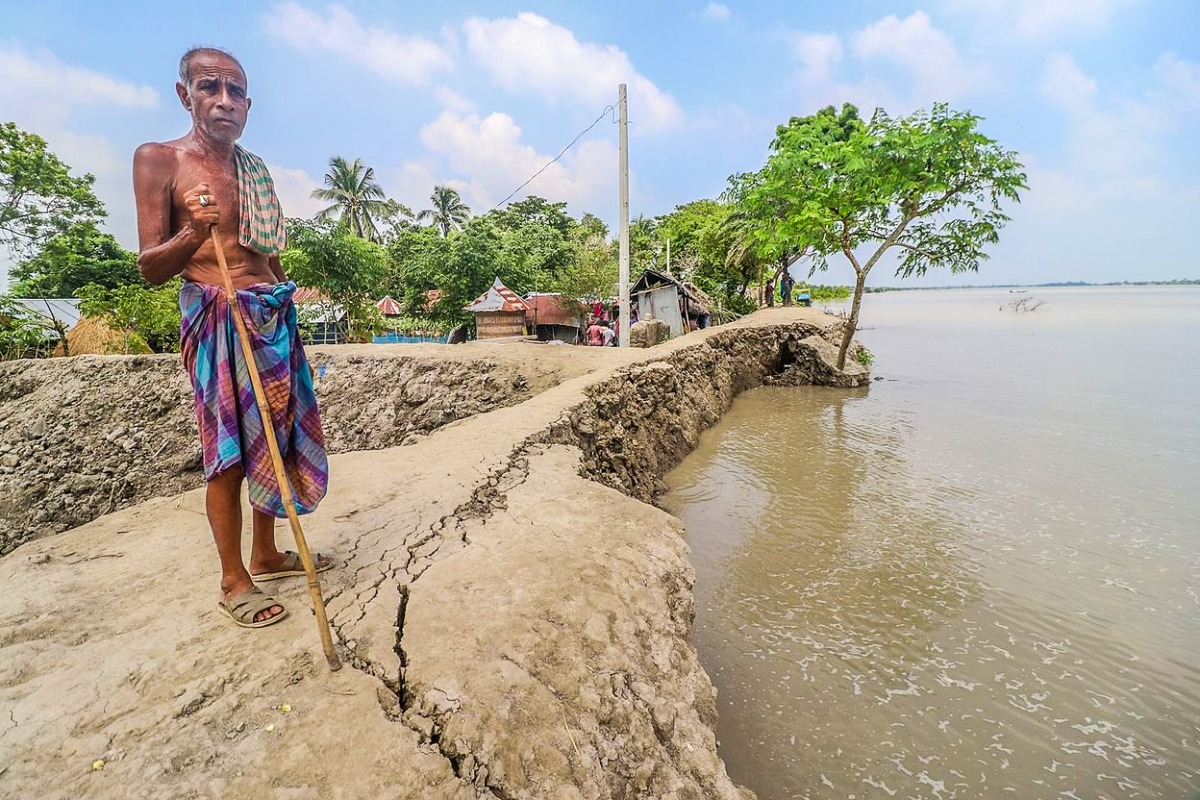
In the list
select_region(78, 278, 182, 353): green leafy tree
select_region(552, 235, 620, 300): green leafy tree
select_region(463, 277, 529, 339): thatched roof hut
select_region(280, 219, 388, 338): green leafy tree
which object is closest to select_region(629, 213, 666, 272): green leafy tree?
select_region(552, 235, 620, 300): green leafy tree

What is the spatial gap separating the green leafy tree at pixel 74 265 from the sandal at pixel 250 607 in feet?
57.1

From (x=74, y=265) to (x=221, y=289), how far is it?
21620 mm

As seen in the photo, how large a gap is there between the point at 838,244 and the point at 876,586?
30.1 feet

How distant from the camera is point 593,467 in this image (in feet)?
14.8

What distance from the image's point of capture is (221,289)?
6.24ft

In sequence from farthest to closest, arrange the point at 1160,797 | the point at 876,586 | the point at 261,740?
the point at 876,586, the point at 1160,797, the point at 261,740

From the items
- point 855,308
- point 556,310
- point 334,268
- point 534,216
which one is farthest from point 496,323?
point 534,216

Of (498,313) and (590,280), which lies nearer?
(498,313)

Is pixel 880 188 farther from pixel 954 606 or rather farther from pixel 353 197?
pixel 353 197

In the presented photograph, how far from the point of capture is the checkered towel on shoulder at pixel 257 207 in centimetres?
198

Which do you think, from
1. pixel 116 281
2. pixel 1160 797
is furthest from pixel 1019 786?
pixel 116 281

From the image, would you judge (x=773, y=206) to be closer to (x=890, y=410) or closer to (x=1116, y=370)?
(x=890, y=410)

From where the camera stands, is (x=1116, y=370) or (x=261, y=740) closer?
(x=261, y=740)

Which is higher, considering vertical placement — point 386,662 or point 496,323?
point 496,323
